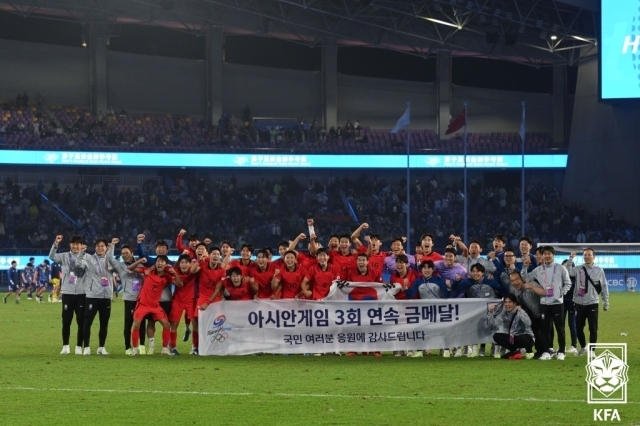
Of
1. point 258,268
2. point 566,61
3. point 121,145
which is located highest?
point 566,61

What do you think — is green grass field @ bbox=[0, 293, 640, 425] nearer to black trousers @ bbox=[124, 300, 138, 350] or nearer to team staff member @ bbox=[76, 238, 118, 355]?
black trousers @ bbox=[124, 300, 138, 350]

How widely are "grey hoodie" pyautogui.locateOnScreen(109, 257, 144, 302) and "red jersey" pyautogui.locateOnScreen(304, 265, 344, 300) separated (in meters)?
2.83

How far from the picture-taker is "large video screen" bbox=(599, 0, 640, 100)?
4244cm

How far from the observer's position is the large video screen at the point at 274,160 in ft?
162

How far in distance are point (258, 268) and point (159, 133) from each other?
35.6 meters

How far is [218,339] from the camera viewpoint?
17781 millimetres

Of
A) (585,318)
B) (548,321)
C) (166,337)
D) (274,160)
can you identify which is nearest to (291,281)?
(166,337)

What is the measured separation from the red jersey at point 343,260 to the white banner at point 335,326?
0.78 meters

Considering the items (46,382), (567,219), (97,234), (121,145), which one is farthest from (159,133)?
(46,382)

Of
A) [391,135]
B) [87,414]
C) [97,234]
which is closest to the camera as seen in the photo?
[87,414]

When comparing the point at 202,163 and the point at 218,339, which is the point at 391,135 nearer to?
the point at 202,163

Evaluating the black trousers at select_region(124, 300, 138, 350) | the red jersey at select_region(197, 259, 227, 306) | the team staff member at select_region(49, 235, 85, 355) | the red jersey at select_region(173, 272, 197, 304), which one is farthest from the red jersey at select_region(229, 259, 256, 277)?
the team staff member at select_region(49, 235, 85, 355)

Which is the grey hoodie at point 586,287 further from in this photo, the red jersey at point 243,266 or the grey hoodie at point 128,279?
the grey hoodie at point 128,279

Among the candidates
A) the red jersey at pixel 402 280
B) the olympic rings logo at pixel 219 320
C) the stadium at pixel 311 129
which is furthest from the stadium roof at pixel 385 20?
the red jersey at pixel 402 280
